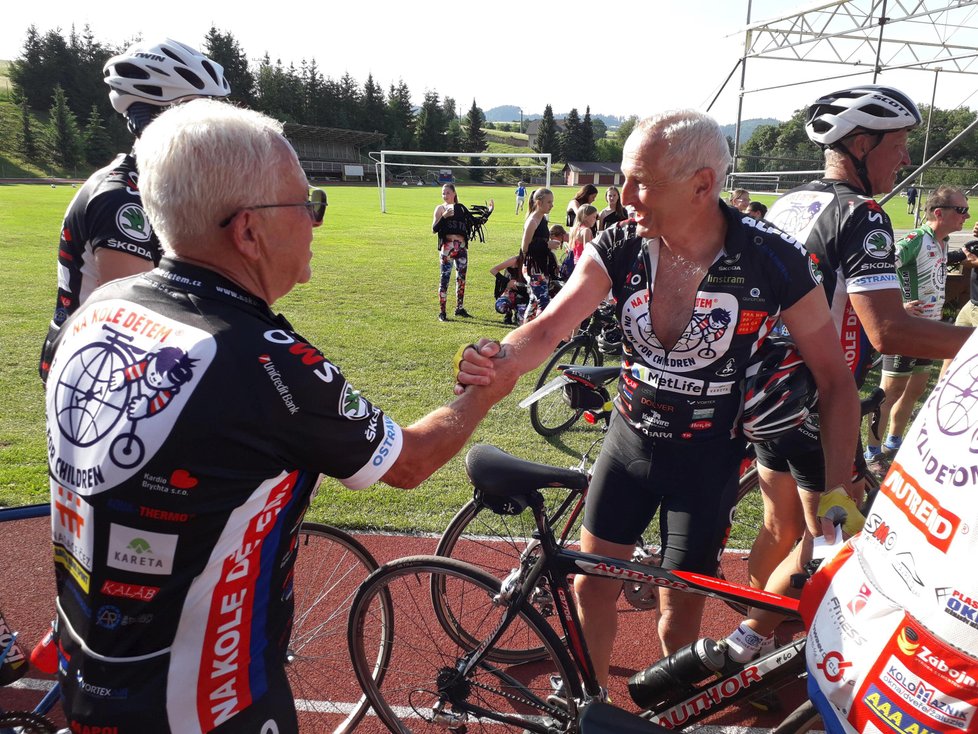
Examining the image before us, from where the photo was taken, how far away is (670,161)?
220 cm

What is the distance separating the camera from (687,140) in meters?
2.17

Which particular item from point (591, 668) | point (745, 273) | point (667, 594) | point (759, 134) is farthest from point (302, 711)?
point (759, 134)

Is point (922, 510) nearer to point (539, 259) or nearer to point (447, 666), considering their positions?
point (447, 666)

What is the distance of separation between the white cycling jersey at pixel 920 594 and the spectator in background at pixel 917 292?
196 inches

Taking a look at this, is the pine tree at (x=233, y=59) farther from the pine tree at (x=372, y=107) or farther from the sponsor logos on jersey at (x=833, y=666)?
the sponsor logos on jersey at (x=833, y=666)

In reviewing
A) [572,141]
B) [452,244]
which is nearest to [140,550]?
[452,244]

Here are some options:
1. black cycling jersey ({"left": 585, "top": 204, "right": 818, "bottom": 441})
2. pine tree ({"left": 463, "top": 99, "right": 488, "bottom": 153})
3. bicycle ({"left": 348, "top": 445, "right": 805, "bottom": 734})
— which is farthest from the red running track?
pine tree ({"left": 463, "top": 99, "right": 488, "bottom": 153})

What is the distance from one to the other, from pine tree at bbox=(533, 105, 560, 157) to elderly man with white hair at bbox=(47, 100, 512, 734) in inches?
4002

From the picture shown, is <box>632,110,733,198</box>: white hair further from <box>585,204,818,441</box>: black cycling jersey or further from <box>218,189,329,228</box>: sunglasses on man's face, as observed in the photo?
<box>218,189,329,228</box>: sunglasses on man's face

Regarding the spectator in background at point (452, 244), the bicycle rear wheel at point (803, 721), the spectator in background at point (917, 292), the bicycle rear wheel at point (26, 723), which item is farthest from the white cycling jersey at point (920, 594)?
the spectator in background at point (452, 244)

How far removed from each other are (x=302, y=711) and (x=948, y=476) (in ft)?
9.18

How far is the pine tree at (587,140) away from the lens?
97.6m

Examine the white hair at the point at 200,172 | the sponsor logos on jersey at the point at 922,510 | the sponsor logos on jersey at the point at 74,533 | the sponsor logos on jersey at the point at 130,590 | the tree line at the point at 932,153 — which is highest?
the tree line at the point at 932,153

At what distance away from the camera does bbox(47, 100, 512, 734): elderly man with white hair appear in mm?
1275
